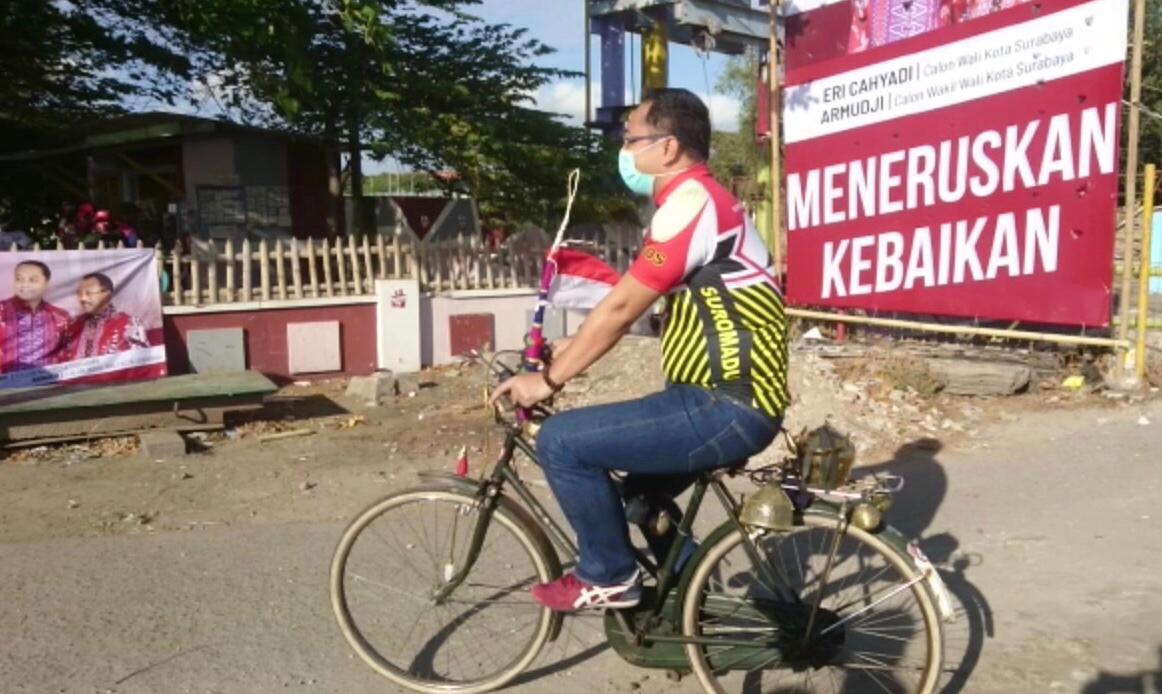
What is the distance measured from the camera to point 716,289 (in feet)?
10.6

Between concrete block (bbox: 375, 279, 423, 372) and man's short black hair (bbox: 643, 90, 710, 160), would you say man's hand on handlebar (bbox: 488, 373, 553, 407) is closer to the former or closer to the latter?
man's short black hair (bbox: 643, 90, 710, 160)

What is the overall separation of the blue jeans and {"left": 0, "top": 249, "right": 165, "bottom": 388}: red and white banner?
23.6 ft

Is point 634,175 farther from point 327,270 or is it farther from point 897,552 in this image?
point 327,270

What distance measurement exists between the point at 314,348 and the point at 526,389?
26.3ft

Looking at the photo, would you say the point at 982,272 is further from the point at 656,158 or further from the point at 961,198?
the point at 656,158

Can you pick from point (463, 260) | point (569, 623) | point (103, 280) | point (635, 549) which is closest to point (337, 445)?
point (103, 280)

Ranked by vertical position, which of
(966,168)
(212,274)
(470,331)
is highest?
(966,168)

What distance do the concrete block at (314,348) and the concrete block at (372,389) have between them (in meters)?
0.81

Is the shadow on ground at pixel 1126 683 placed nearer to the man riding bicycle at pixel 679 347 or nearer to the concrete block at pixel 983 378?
the man riding bicycle at pixel 679 347

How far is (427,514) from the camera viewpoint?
3.82 meters

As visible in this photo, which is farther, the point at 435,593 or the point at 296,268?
the point at 296,268

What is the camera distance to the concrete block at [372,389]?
32.8 feet

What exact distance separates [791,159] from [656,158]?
26.0ft

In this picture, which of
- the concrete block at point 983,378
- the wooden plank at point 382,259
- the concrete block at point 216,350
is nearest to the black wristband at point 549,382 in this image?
the concrete block at point 983,378
